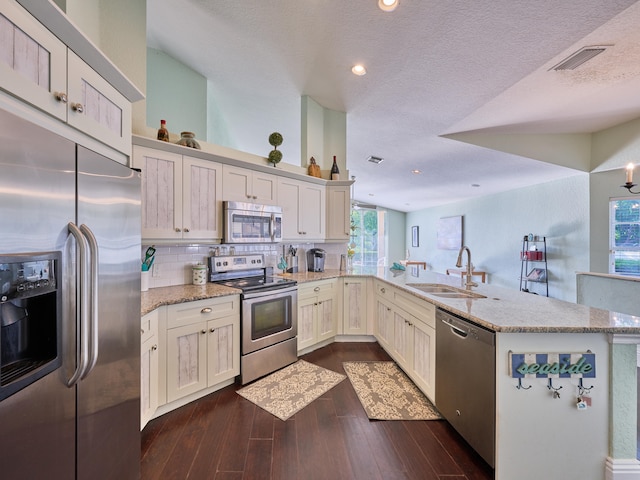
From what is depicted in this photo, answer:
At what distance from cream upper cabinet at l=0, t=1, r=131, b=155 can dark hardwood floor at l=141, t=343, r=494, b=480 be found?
1.87 m

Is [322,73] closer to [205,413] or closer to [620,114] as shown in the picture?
[205,413]

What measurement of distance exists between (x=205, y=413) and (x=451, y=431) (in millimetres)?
1841

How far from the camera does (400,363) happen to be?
8.99ft

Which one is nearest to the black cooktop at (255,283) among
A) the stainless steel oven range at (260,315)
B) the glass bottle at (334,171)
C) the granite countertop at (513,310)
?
the stainless steel oven range at (260,315)

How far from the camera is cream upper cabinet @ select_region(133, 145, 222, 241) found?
7.27 feet

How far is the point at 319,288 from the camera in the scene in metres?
3.28

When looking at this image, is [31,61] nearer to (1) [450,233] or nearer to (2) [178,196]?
(2) [178,196]

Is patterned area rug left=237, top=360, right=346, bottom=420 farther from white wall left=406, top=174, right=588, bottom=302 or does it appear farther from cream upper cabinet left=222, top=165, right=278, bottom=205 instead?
white wall left=406, top=174, right=588, bottom=302

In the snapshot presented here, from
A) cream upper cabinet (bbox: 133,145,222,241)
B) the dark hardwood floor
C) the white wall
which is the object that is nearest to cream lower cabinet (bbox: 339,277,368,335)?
the dark hardwood floor

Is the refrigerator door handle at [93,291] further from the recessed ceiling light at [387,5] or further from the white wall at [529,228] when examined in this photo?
the white wall at [529,228]

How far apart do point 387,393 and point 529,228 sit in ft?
16.5

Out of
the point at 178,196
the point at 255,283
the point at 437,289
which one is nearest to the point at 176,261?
the point at 178,196

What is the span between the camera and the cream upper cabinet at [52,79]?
80 centimetres

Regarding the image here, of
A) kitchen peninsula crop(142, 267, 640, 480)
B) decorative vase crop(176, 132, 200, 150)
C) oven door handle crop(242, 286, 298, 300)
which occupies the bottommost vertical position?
kitchen peninsula crop(142, 267, 640, 480)
